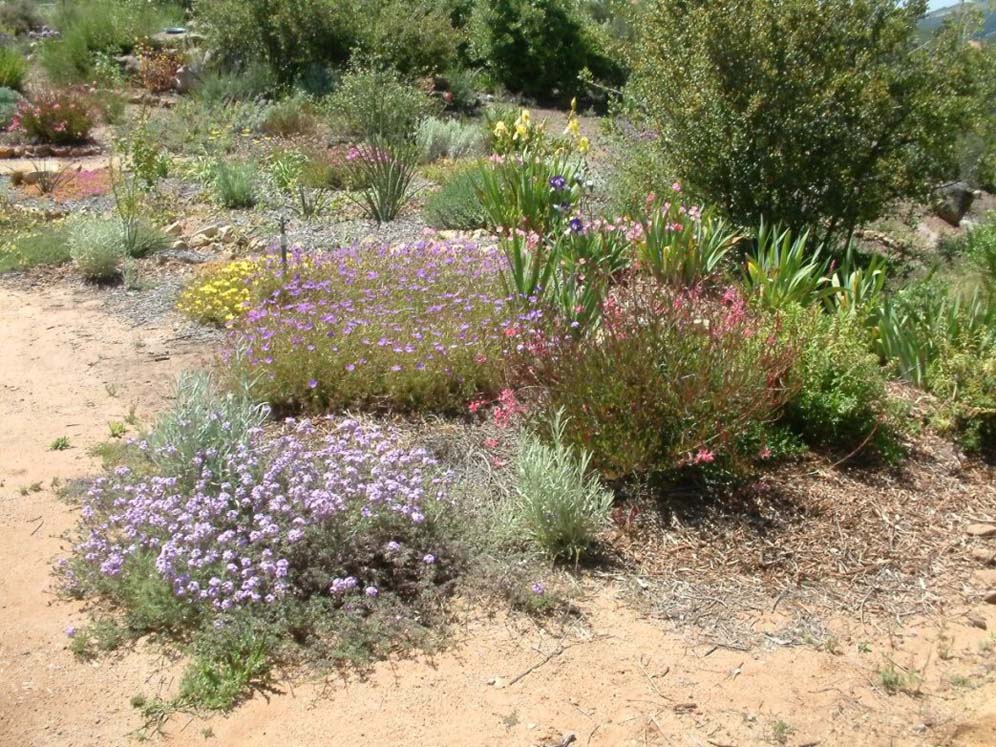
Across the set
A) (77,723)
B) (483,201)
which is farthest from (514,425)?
(483,201)

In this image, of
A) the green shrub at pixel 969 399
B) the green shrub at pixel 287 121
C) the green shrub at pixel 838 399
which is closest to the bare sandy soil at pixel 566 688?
the green shrub at pixel 838 399

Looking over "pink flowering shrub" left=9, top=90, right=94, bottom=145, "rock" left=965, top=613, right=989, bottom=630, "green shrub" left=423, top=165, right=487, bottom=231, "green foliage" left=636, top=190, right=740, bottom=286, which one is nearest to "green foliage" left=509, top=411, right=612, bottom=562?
"rock" left=965, top=613, right=989, bottom=630

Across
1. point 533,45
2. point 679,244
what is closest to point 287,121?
point 533,45

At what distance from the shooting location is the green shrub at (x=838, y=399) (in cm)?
545

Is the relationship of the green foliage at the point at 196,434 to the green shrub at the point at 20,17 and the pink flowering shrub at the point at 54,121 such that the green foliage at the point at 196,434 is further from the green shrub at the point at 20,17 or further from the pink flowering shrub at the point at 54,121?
the green shrub at the point at 20,17

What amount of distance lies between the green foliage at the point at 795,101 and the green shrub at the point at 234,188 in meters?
4.47

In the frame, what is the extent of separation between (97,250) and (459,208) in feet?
9.95

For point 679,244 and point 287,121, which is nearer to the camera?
point 679,244

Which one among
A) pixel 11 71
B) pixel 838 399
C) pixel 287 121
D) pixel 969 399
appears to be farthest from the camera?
pixel 11 71

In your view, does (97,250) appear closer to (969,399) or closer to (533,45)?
(969,399)

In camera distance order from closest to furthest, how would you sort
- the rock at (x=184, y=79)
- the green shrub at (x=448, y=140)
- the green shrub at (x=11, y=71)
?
the green shrub at (x=448, y=140) < the green shrub at (x=11, y=71) < the rock at (x=184, y=79)

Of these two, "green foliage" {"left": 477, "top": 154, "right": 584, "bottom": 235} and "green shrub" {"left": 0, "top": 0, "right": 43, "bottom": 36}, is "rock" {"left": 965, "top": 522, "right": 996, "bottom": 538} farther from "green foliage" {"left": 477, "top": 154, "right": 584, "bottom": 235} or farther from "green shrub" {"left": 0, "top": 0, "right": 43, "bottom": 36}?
"green shrub" {"left": 0, "top": 0, "right": 43, "bottom": 36}

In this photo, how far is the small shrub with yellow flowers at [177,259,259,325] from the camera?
7.47 meters

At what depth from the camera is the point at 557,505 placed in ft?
14.8
